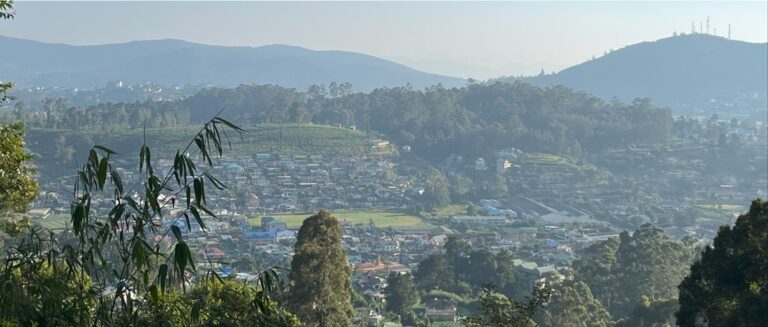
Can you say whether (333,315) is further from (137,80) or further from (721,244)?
(137,80)

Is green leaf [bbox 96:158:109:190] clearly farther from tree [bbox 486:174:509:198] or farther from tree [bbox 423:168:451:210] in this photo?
tree [bbox 486:174:509:198]

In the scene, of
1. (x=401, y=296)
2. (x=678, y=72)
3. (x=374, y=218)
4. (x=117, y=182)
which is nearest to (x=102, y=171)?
(x=117, y=182)

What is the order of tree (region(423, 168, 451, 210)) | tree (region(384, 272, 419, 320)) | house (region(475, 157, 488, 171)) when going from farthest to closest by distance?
house (region(475, 157, 488, 171)) → tree (region(423, 168, 451, 210)) → tree (region(384, 272, 419, 320))

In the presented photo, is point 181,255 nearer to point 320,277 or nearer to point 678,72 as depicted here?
point 320,277

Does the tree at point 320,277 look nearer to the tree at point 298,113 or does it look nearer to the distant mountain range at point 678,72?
the tree at point 298,113

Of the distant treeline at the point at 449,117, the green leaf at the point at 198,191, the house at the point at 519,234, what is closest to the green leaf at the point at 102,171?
the green leaf at the point at 198,191

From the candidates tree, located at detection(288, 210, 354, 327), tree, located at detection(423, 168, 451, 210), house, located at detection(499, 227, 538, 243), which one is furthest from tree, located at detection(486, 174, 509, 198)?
tree, located at detection(288, 210, 354, 327)
